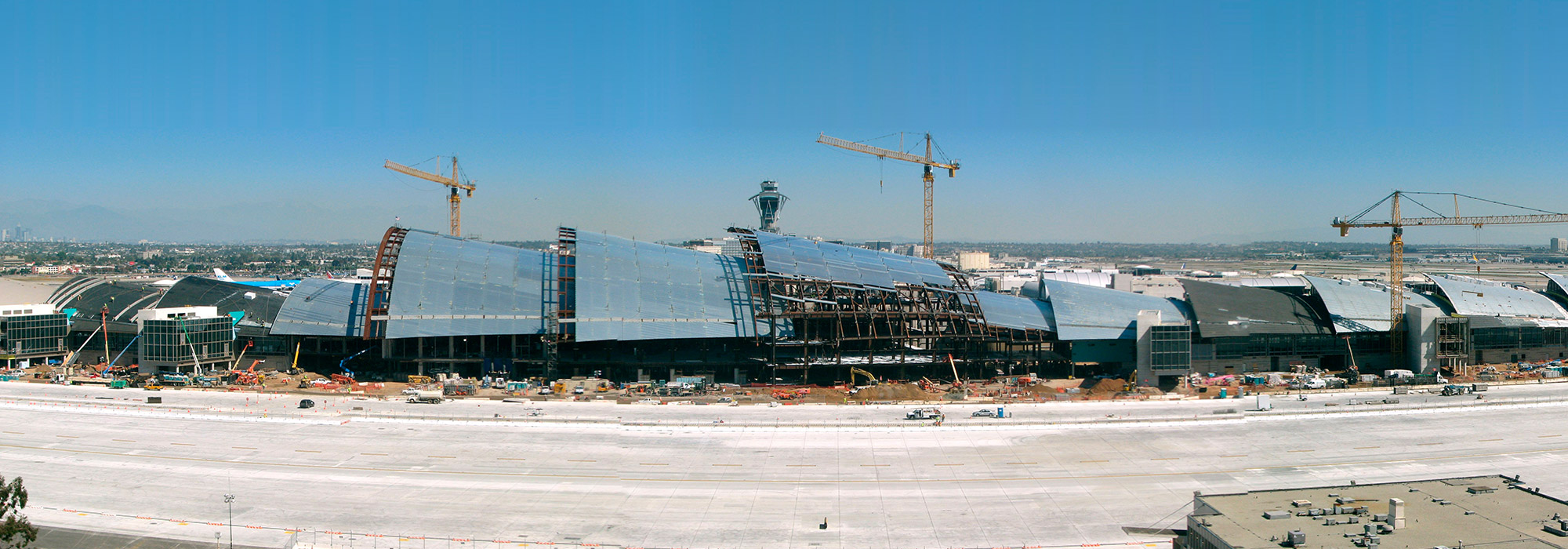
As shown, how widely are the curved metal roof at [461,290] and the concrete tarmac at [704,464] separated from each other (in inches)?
452

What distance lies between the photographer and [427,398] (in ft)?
271

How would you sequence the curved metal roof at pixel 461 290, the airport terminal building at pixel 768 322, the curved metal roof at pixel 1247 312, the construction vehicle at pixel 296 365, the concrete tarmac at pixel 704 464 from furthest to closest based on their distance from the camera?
the curved metal roof at pixel 1247 312 < the construction vehicle at pixel 296 365 < the airport terminal building at pixel 768 322 < the curved metal roof at pixel 461 290 < the concrete tarmac at pixel 704 464

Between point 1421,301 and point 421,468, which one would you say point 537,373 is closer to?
point 421,468

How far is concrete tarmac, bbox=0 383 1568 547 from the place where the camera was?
159 ft

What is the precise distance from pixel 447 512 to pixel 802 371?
4913 cm

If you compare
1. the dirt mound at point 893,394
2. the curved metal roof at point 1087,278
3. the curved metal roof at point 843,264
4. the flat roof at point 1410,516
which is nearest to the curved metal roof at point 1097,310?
the curved metal roof at point 843,264

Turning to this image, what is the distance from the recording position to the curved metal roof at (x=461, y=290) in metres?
91.9

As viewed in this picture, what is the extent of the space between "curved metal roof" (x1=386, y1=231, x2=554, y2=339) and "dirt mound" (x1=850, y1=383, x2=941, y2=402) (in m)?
31.8

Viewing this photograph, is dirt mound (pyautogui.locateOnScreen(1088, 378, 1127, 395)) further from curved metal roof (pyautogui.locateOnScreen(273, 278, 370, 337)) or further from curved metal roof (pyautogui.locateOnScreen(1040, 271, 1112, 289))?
curved metal roof (pyautogui.locateOnScreen(1040, 271, 1112, 289))

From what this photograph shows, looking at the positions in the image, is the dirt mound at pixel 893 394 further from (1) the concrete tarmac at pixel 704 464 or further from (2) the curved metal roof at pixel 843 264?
(2) the curved metal roof at pixel 843 264

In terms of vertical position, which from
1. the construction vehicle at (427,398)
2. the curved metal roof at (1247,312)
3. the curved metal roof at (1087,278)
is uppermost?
the curved metal roof at (1087,278)

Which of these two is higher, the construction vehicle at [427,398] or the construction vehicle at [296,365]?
the construction vehicle at [296,365]

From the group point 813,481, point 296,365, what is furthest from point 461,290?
point 813,481

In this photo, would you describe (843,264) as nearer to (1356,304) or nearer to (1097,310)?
(1097,310)
